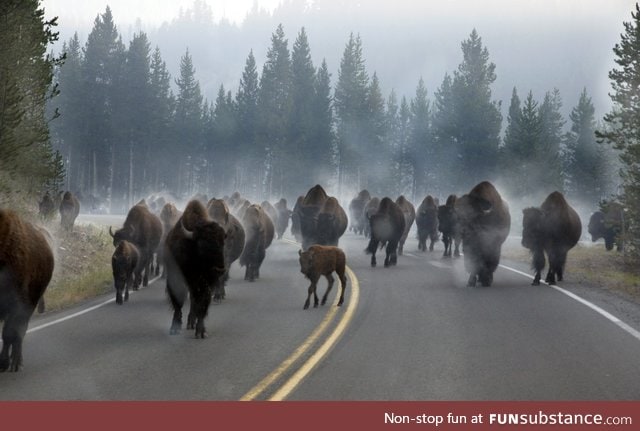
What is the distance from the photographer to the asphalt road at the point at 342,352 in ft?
23.6

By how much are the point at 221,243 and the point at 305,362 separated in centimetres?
239

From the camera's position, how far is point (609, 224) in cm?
2508

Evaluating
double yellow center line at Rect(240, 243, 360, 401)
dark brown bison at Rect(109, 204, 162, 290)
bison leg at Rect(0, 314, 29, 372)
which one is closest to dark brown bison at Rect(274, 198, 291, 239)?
dark brown bison at Rect(109, 204, 162, 290)

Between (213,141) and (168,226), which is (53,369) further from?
(213,141)

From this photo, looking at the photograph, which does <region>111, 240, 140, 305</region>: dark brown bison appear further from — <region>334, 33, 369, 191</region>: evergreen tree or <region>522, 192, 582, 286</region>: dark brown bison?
<region>334, 33, 369, 191</region>: evergreen tree

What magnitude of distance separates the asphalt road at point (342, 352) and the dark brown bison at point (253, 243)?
309cm

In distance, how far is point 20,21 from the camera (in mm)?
19406

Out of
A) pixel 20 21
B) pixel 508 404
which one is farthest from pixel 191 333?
pixel 20 21

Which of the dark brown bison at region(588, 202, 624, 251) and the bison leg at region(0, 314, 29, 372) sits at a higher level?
the dark brown bison at region(588, 202, 624, 251)

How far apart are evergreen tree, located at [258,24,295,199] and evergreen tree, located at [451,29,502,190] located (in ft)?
52.9

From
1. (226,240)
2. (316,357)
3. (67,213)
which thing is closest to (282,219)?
(67,213)

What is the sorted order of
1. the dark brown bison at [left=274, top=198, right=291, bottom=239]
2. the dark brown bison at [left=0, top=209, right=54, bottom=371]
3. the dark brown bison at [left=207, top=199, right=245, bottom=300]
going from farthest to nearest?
the dark brown bison at [left=274, top=198, right=291, bottom=239]
the dark brown bison at [left=207, top=199, right=245, bottom=300]
the dark brown bison at [left=0, top=209, right=54, bottom=371]

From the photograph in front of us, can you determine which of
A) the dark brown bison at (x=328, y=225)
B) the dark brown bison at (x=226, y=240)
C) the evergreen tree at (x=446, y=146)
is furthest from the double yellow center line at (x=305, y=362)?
the evergreen tree at (x=446, y=146)

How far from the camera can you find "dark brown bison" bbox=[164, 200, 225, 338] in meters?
10.1
